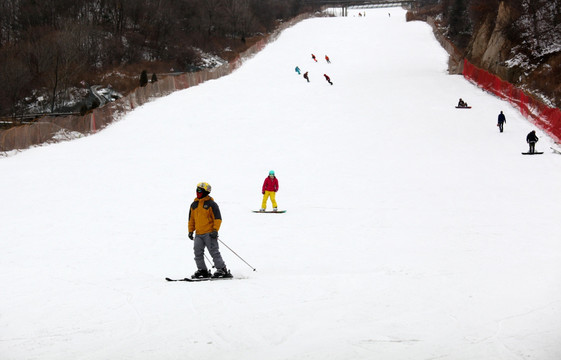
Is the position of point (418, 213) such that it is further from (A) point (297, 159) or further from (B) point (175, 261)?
(A) point (297, 159)

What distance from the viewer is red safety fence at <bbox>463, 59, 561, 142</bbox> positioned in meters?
24.8

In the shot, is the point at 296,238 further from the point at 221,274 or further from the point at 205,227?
the point at 205,227

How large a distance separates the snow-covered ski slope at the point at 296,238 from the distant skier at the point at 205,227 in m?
0.51

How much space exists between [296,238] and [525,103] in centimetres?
2135

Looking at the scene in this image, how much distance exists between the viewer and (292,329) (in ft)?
21.9

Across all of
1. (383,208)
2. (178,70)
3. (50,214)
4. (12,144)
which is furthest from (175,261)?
(178,70)

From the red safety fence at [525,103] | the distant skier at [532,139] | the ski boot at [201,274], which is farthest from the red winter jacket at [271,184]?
the red safety fence at [525,103]

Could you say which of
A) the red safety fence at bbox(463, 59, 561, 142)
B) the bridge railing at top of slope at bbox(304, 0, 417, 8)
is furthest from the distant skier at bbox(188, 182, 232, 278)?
the bridge railing at top of slope at bbox(304, 0, 417, 8)

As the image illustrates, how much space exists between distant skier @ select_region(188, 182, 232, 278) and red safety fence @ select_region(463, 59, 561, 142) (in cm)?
1896

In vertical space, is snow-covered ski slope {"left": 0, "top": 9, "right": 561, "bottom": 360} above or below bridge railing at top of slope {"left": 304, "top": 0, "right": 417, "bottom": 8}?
below

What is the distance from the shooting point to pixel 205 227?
363 inches

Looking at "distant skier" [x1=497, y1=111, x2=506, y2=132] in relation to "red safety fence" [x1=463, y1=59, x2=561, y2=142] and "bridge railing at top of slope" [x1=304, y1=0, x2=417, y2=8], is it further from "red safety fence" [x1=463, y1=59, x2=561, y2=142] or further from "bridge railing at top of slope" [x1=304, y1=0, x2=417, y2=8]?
"bridge railing at top of slope" [x1=304, y1=0, x2=417, y2=8]

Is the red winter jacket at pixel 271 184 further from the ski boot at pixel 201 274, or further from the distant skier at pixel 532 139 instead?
the distant skier at pixel 532 139

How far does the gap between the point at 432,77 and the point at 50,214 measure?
34371 millimetres
